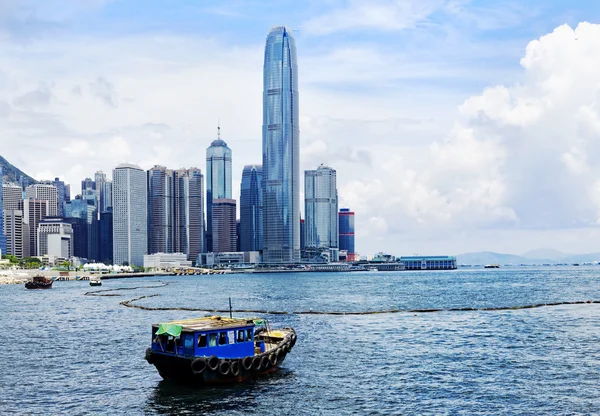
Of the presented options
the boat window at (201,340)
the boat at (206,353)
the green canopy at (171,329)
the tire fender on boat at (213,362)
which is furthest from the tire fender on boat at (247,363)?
the green canopy at (171,329)

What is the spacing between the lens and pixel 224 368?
169ft

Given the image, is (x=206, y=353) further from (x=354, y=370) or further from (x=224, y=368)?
(x=354, y=370)

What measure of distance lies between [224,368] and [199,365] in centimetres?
A: 222

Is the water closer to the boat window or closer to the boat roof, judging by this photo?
the boat window

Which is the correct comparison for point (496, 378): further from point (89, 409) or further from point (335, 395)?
point (89, 409)

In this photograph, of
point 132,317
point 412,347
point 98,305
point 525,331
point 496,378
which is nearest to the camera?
point 496,378

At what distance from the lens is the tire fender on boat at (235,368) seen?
5206 cm

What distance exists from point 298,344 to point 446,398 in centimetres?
2564

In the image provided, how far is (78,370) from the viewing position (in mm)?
59000

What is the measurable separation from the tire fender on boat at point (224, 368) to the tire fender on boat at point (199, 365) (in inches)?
54.0

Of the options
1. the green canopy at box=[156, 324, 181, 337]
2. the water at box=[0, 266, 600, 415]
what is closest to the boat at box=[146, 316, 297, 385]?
the green canopy at box=[156, 324, 181, 337]

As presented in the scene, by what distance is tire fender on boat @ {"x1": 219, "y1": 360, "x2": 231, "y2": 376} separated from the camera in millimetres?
51219

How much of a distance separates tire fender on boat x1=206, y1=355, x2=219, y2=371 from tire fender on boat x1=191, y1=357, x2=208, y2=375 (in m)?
0.33

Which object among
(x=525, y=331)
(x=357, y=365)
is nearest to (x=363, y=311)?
(x=525, y=331)
